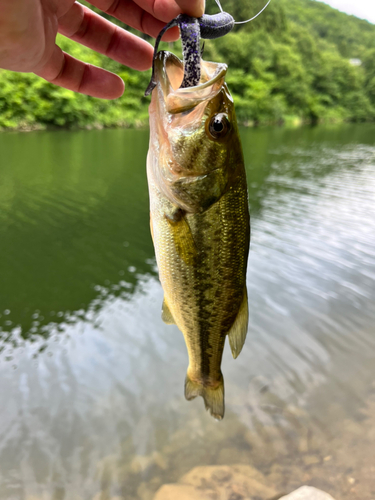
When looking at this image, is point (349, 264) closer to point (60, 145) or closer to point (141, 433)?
point (141, 433)

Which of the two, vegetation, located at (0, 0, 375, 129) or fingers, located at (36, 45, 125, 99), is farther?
vegetation, located at (0, 0, 375, 129)

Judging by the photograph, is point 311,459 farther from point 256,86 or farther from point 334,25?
point 334,25

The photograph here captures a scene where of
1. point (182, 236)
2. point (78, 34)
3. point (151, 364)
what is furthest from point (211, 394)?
point (151, 364)

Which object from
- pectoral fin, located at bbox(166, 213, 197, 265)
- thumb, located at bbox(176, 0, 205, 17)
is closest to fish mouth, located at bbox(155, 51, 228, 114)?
thumb, located at bbox(176, 0, 205, 17)

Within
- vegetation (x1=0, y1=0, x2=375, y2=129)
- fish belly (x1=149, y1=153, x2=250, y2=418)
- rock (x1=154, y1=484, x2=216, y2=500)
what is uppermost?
vegetation (x1=0, y1=0, x2=375, y2=129)

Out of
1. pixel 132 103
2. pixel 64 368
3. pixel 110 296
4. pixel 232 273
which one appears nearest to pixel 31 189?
pixel 110 296

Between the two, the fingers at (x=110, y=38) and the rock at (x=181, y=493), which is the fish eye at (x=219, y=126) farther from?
the rock at (x=181, y=493)

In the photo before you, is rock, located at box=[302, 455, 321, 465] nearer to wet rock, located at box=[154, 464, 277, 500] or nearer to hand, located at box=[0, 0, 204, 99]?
wet rock, located at box=[154, 464, 277, 500]
